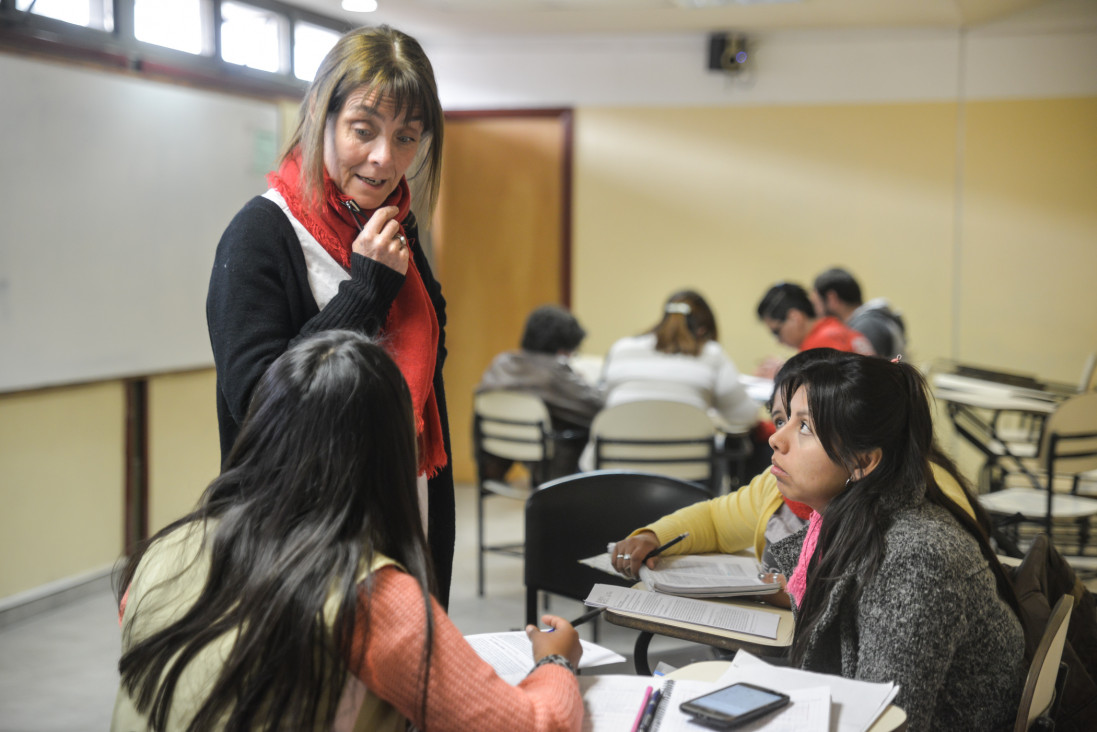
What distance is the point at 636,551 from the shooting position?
1.89m

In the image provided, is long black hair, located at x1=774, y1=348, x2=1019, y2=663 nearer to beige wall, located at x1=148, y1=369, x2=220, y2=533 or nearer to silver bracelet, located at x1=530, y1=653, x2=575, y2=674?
silver bracelet, located at x1=530, y1=653, x2=575, y2=674

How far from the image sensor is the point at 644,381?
3.81m

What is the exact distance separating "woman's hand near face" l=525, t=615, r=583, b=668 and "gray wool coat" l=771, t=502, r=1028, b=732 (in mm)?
436

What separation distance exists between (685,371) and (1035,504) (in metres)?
1.37

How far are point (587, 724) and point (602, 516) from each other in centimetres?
113

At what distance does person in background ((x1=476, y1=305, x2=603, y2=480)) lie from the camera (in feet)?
12.8

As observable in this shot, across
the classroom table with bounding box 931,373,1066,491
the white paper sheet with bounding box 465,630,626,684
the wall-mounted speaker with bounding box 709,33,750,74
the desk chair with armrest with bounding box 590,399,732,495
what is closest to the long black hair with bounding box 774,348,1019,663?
the white paper sheet with bounding box 465,630,626,684

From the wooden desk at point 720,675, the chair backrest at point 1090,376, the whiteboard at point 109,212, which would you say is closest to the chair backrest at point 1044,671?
the wooden desk at point 720,675

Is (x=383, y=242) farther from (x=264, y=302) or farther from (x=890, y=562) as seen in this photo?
(x=890, y=562)

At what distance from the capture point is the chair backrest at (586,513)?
2.22 meters

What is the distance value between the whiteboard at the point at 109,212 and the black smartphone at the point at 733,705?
308cm

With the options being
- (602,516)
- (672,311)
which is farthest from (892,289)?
(602,516)

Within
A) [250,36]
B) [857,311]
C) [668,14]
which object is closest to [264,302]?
[250,36]

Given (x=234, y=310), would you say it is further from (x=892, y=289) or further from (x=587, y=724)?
(x=892, y=289)
